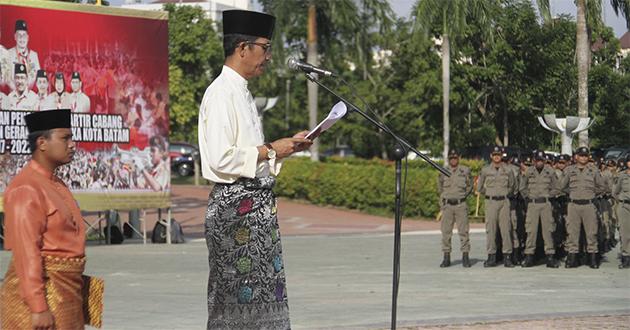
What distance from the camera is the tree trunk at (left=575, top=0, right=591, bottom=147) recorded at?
25.6 meters

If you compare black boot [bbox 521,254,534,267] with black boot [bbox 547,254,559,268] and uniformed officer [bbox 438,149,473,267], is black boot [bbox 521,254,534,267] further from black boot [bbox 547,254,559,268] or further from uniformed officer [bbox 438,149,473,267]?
uniformed officer [bbox 438,149,473,267]

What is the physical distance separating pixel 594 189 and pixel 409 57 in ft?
96.7

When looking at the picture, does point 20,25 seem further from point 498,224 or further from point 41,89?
point 498,224

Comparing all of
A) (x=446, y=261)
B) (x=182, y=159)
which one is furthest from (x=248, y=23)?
(x=182, y=159)

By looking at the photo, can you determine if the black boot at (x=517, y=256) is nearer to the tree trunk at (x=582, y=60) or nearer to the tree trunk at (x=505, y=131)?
the tree trunk at (x=582, y=60)

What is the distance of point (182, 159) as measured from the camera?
5616cm

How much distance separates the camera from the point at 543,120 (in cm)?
2700

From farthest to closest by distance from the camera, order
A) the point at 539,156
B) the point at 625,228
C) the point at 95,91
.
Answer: the point at 95,91 < the point at 539,156 < the point at 625,228

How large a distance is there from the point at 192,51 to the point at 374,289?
39.2m

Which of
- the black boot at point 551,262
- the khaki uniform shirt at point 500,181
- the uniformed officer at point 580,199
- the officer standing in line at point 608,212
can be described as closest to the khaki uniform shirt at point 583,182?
the uniformed officer at point 580,199

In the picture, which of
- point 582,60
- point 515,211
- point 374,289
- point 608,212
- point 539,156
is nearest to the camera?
point 374,289

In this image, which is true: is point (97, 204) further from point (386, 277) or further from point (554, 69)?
point (554, 69)

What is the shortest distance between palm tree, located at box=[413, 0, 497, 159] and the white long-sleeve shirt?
A: 22246 millimetres

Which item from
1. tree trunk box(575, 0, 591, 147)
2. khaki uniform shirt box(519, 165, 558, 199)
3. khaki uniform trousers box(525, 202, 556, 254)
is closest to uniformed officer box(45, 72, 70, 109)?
khaki uniform shirt box(519, 165, 558, 199)
